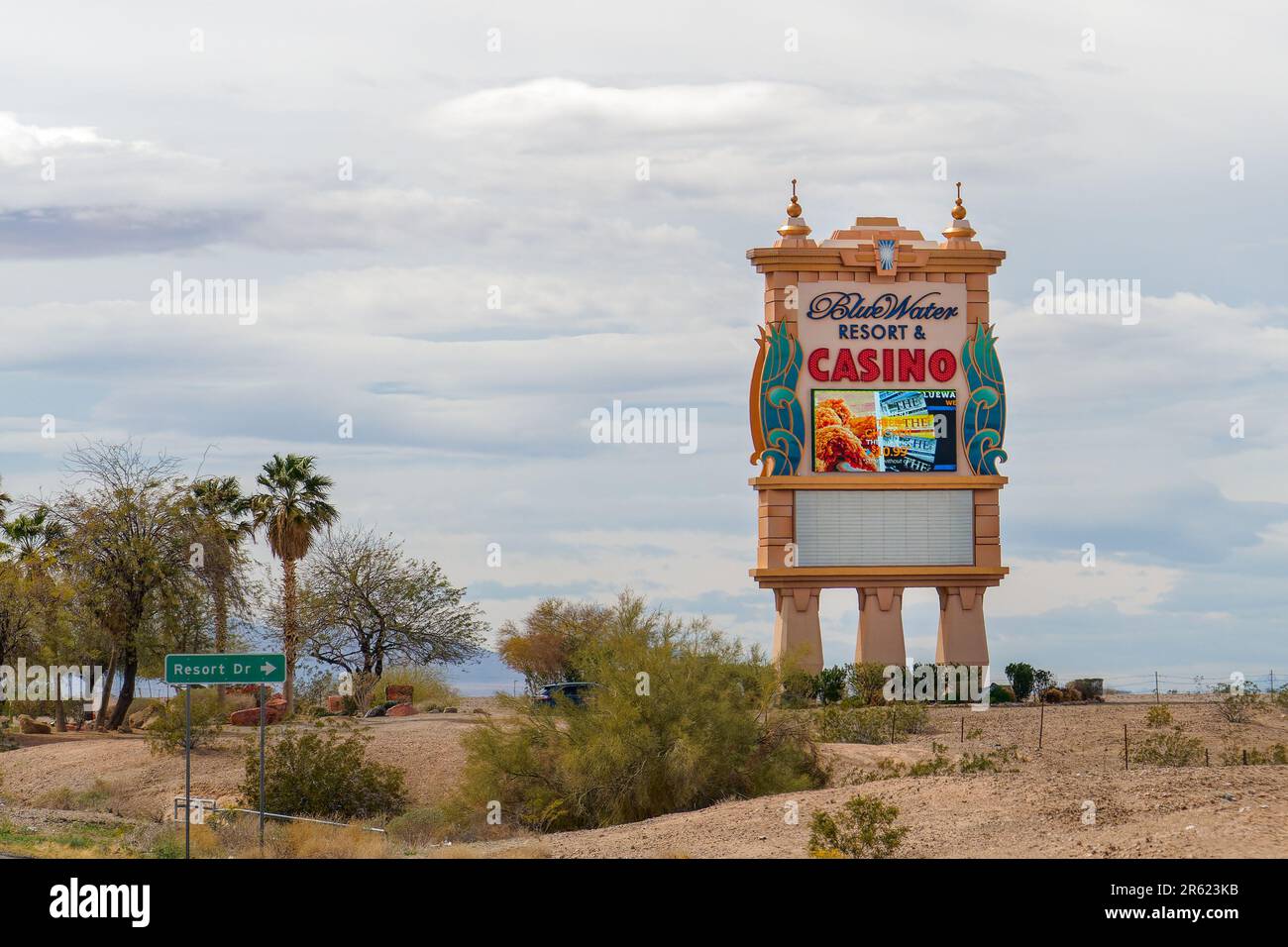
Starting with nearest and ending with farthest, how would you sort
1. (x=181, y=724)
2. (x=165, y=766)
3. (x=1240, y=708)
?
(x=165, y=766) < (x=181, y=724) < (x=1240, y=708)

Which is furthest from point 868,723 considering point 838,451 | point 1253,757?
point 838,451

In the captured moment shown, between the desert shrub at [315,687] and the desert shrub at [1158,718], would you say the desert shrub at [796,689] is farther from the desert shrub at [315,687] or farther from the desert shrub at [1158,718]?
the desert shrub at [315,687]

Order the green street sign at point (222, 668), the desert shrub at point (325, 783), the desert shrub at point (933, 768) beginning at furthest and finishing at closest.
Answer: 1. the desert shrub at point (325, 783)
2. the desert shrub at point (933, 768)
3. the green street sign at point (222, 668)

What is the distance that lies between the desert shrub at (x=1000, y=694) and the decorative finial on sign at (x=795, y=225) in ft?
52.8

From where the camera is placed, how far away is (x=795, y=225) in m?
50.6

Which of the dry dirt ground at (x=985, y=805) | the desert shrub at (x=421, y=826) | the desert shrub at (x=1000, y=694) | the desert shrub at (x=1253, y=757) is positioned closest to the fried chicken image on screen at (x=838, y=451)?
the desert shrub at (x=1000, y=694)

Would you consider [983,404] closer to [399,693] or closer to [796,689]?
[796,689]

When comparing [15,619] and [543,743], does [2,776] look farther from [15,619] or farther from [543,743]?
[543,743]

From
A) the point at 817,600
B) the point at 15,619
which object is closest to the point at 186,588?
the point at 15,619

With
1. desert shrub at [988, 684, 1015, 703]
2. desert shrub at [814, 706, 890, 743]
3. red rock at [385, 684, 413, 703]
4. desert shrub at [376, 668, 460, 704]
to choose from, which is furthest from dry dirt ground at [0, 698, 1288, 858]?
desert shrub at [376, 668, 460, 704]

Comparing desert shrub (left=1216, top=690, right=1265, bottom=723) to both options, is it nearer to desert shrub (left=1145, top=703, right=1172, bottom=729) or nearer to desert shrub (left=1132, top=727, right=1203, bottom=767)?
desert shrub (left=1145, top=703, right=1172, bottom=729)

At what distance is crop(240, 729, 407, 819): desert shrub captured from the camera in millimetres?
32406

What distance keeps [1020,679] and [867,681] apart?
7642mm

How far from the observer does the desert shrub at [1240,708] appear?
4262 centimetres
